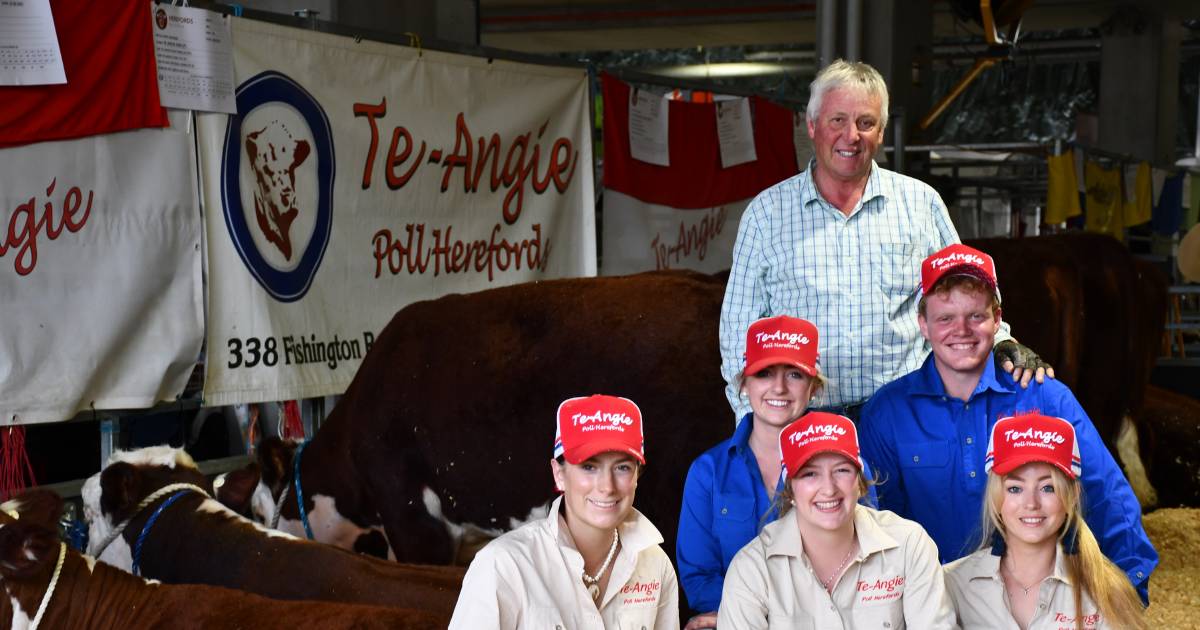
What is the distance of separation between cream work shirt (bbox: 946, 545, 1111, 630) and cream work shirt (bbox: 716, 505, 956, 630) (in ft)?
0.34

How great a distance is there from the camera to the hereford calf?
416cm

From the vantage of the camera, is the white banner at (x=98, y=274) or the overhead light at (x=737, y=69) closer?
the white banner at (x=98, y=274)

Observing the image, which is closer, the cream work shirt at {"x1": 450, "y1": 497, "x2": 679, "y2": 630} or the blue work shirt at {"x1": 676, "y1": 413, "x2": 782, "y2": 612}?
the cream work shirt at {"x1": 450, "y1": 497, "x2": 679, "y2": 630}

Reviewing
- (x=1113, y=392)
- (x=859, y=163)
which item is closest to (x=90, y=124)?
(x=859, y=163)

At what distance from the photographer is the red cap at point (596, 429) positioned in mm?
2977

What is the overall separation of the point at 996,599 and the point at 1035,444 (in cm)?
38

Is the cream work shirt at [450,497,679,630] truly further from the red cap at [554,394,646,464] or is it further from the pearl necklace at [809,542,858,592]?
the pearl necklace at [809,542,858,592]

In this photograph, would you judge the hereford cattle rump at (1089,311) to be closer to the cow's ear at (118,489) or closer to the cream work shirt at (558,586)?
the cream work shirt at (558,586)

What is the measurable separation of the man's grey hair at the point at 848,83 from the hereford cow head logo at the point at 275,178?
7.85ft

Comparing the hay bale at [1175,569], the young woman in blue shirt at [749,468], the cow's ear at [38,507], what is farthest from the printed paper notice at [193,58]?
the hay bale at [1175,569]

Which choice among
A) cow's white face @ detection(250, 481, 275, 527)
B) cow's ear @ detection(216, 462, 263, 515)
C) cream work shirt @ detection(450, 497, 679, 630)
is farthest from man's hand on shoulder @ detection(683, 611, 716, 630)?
cow's white face @ detection(250, 481, 275, 527)

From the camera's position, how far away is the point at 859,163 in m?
3.97

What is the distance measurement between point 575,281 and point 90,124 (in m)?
2.00

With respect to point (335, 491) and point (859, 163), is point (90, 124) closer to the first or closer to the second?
point (335, 491)
